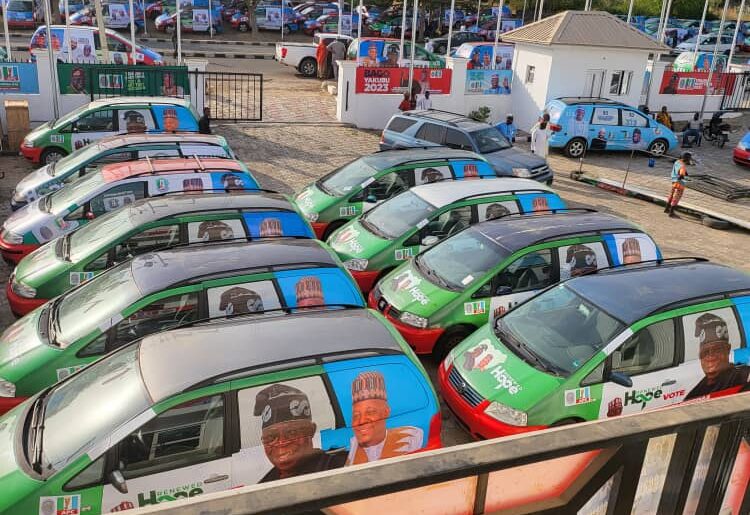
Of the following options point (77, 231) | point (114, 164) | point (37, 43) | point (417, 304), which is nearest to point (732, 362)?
point (417, 304)

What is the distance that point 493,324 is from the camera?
24.2 feet

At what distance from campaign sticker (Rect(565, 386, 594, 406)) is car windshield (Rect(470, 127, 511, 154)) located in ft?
31.4

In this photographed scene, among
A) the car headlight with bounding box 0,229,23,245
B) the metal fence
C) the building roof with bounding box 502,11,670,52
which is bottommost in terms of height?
the car headlight with bounding box 0,229,23,245

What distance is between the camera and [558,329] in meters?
6.91

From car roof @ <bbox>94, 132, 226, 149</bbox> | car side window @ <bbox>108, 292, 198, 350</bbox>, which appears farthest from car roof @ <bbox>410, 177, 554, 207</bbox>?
car side window @ <bbox>108, 292, 198, 350</bbox>

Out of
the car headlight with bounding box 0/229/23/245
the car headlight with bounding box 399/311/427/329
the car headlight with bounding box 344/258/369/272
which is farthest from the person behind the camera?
the car headlight with bounding box 0/229/23/245

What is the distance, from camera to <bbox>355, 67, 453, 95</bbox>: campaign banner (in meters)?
21.3

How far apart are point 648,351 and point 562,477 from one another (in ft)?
15.2

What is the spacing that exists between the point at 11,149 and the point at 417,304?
1331 centimetres

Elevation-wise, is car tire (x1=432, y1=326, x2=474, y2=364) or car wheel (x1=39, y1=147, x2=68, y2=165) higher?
car wheel (x1=39, y1=147, x2=68, y2=165)

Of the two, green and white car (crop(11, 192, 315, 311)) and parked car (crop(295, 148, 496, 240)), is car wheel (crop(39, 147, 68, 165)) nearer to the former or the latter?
parked car (crop(295, 148, 496, 240))

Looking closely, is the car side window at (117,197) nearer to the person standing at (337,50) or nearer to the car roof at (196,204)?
the car roof at (196,204)

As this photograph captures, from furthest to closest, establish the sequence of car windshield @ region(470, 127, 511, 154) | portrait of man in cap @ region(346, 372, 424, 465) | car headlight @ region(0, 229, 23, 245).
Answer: car windshield @ region(470, 127, 511, 154)
car headlight @ region(0, 229, 23, 245)
portrait of man in cap @ region(346, 372, 424, 465)

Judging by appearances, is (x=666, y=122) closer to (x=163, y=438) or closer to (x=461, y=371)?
(x=461, y=371)
